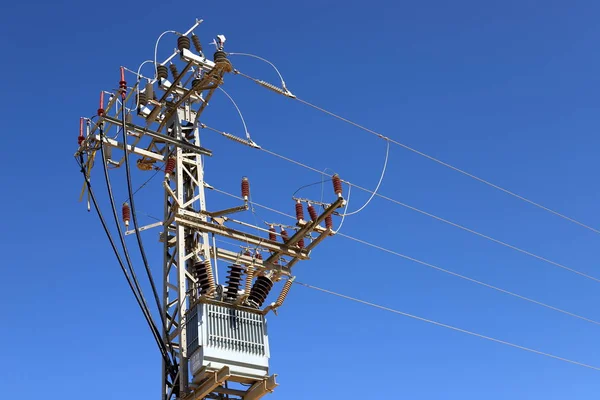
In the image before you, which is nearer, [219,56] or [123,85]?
[123,85]

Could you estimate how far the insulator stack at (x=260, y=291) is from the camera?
15.2 metres

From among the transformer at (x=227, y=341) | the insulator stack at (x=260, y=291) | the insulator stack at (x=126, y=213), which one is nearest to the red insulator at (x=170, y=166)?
the insulator stack at (x=126, y=213)

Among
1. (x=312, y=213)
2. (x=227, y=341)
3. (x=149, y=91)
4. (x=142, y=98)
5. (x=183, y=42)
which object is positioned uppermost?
(x=183, y=42)

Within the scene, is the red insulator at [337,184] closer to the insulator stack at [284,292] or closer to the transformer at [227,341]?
the insulator stack at [284,292]

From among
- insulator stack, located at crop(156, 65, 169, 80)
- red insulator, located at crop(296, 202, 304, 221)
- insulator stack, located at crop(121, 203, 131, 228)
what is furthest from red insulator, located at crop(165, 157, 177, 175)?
red insulator, located at crop(296, 202, 304, 221)

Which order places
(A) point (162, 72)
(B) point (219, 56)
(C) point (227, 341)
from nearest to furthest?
(C) point (227, 341) → (B) point (219, 56) → (A) point (162, 72)

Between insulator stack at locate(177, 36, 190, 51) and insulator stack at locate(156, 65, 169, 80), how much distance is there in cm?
56

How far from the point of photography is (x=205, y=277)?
14.6m

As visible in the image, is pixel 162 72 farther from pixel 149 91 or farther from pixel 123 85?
pixel 123 85

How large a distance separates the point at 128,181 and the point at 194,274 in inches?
83.8

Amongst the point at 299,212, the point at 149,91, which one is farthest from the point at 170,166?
the point at 299,212

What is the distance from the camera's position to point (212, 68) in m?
17.0

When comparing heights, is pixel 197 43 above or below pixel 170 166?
above

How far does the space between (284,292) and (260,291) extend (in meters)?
0.58
